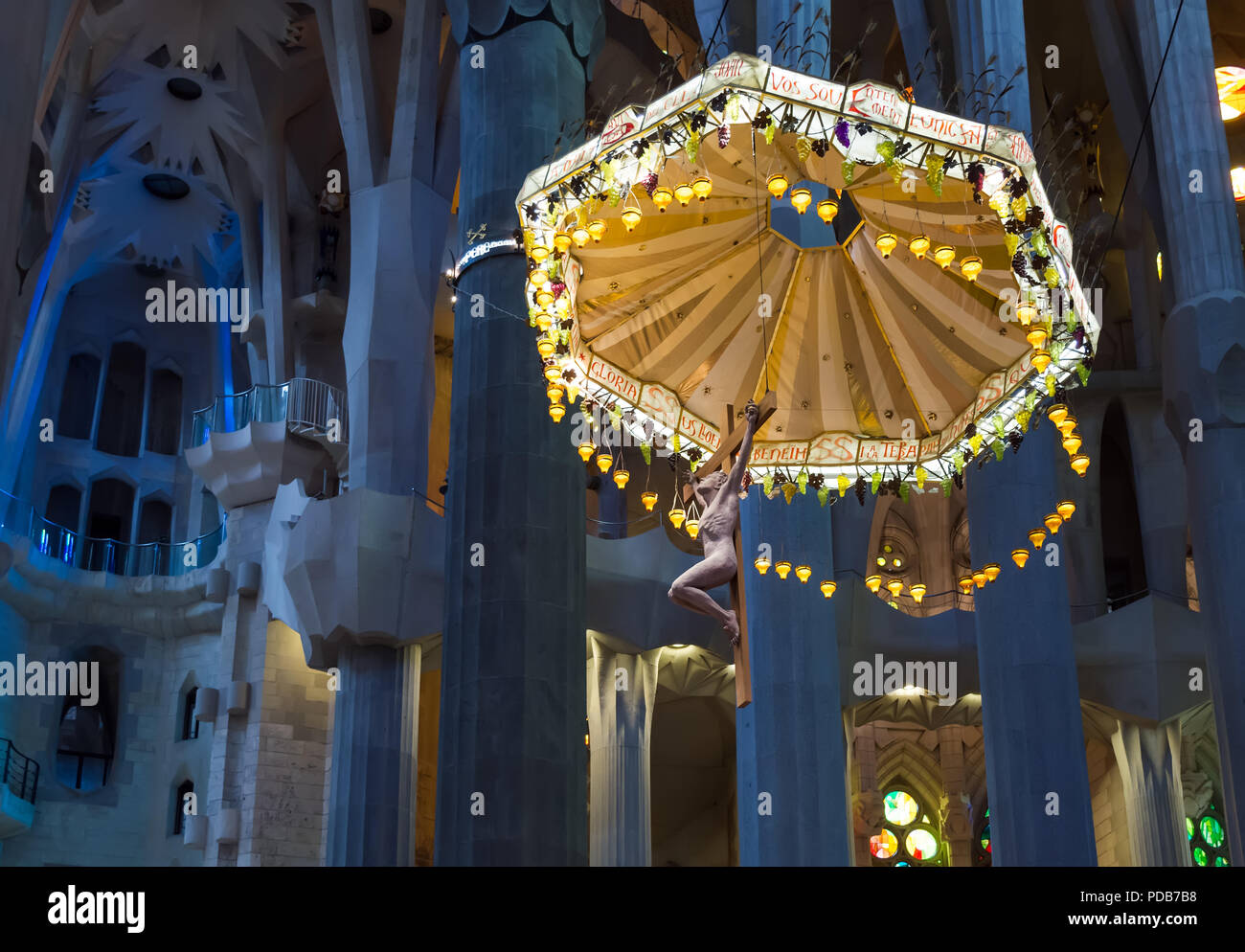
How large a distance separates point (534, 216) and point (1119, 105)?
30.3 feet

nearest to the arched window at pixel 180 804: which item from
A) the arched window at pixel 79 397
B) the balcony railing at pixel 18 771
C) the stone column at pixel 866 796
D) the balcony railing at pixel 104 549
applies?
the balcony railing at pixel 18 771

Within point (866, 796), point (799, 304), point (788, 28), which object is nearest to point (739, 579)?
point (799, 304)

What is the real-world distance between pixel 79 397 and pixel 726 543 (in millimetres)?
21732

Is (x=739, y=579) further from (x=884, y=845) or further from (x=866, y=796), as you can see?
(x=884, y=845)

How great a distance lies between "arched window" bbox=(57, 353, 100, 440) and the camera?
89.3 feet

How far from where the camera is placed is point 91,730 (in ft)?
79.4

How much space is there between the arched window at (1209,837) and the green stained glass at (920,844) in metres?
4.93

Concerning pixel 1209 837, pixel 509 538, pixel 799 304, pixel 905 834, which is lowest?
pixel 1209 837

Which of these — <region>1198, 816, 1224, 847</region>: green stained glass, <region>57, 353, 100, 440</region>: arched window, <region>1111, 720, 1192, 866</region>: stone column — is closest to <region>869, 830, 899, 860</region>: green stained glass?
<region>1198, 816, 1224, 847</region>: green stained glass

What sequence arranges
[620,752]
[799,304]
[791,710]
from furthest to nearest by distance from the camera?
[620,752] → [791,710] → [799,304]

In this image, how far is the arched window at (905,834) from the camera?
89.3 feet

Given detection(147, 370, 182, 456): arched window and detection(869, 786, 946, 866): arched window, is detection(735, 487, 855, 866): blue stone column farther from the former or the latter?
detection(147, 370, 182, 456): arched window

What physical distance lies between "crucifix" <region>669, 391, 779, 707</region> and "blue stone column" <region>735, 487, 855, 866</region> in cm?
523
